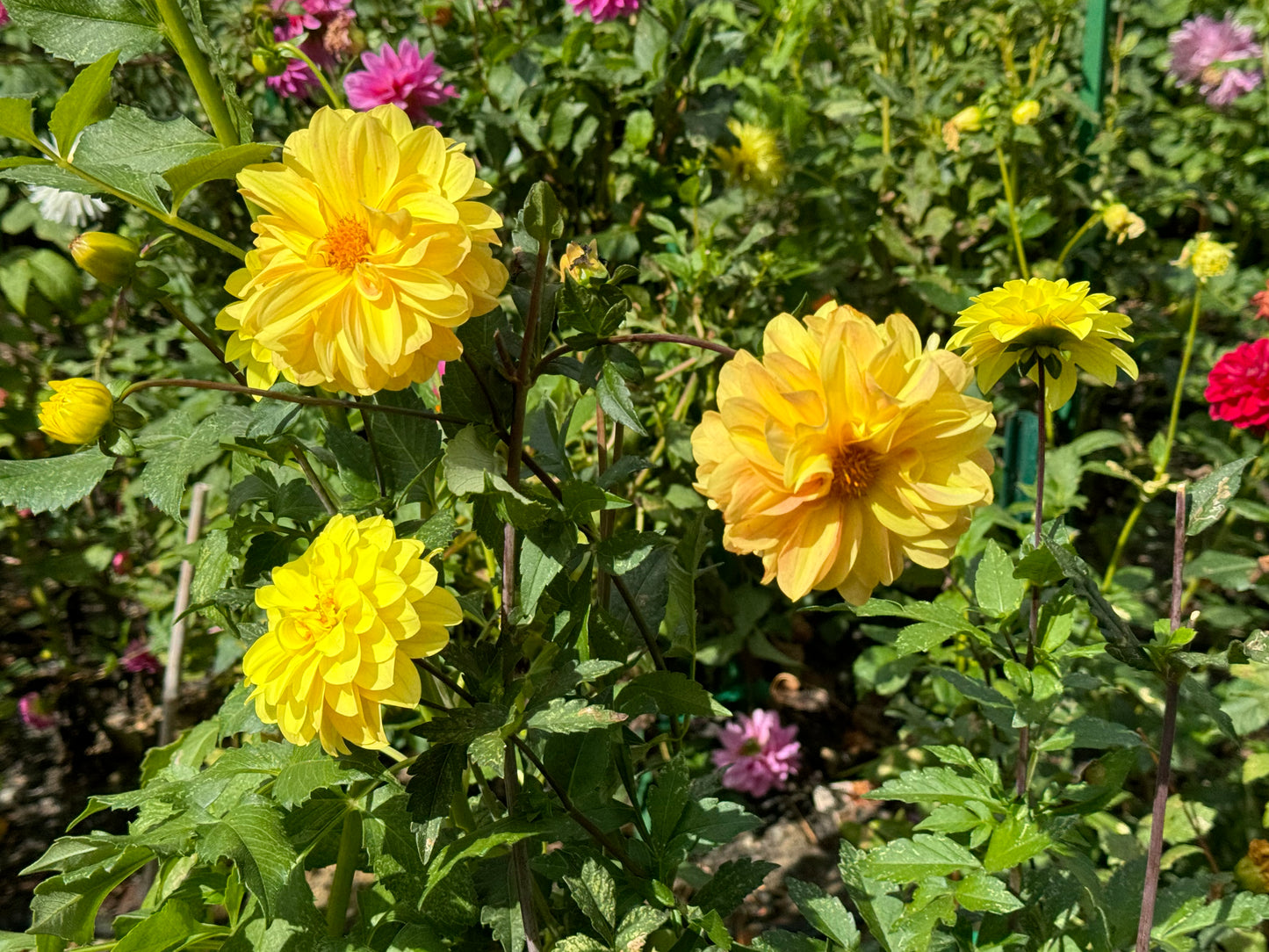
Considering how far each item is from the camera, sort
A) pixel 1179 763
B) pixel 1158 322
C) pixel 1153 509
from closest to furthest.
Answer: pixel 1179 763, pixel 1158 322, pixel 1153 509

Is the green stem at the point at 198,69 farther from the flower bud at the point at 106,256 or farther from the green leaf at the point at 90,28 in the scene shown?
the flower bud at the point at 106,256

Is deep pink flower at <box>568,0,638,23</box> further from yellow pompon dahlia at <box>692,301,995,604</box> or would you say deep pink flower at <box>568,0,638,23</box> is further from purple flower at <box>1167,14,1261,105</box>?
purple flower at <box>1167,14,1261,105</box>

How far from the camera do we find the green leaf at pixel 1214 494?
81 centimetres

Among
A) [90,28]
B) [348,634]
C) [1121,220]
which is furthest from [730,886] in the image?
[1121,220]

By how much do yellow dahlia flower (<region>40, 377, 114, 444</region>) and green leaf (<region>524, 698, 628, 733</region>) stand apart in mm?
421

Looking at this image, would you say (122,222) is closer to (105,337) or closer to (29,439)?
(105,337)

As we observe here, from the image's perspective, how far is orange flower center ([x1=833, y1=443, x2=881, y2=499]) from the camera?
604mm

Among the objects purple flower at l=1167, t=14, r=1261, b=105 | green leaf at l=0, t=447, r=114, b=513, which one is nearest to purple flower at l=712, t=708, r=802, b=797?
green leaf at l=0, t=447, r=114, b=513

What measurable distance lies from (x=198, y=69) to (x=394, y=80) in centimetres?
81

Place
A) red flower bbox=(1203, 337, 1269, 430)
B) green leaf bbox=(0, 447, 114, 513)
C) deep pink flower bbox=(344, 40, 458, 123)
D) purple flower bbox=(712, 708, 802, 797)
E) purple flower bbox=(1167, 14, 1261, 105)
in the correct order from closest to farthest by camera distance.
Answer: green leaf bbox=(0, 447, 114, 513)
red flower bbox=(1203, 337, 1269, 430)
deep pink flower bbox=(344, 40, 458, 123)
purple flower bbox=(712, 708, 802, 797)
purple flower bbox=(1167, 14, 1261, 105)

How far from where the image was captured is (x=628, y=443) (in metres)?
1.46

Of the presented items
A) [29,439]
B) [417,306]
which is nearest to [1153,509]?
[417,306]

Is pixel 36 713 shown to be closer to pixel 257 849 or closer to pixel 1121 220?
pixel 257 849

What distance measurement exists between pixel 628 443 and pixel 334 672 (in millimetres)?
888
